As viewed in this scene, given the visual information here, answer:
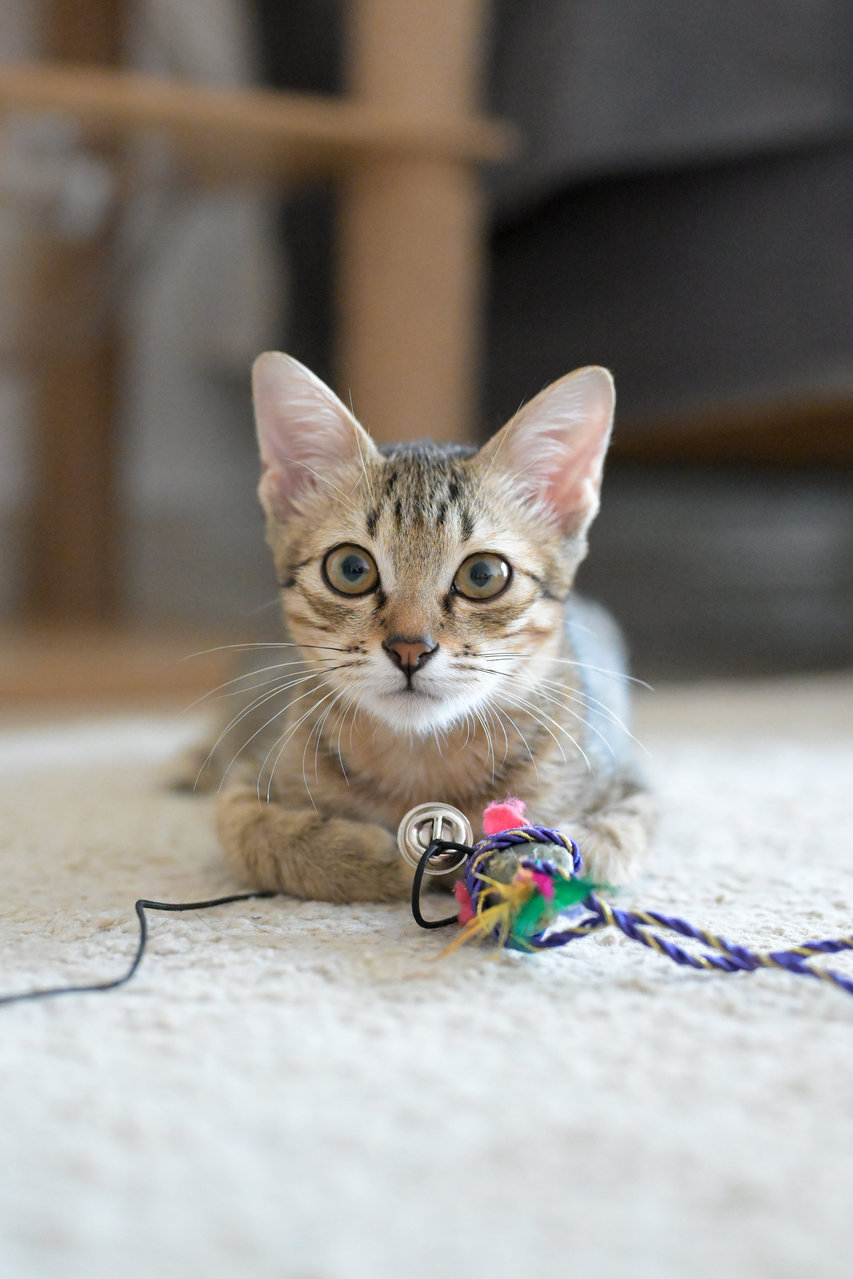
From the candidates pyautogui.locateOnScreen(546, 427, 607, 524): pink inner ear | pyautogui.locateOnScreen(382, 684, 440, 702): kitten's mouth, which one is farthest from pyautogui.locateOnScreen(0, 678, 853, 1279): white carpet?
pyautogui.locateOnScreen(546, 427, 607, 524): pink inner ear

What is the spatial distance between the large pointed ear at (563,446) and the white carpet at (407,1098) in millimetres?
362

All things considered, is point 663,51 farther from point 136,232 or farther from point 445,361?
point 136,232

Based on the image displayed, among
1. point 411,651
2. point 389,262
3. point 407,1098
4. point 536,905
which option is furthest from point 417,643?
point 389,262

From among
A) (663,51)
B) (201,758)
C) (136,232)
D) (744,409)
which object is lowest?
(201,758)

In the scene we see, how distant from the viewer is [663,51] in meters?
1.86

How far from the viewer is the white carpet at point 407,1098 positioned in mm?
438

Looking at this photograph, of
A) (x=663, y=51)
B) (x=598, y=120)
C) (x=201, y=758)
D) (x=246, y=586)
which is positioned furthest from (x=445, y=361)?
(x=246, y=586)

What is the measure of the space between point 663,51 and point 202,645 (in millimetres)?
1393

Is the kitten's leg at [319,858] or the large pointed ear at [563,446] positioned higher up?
the large pointed ear at [563,446]

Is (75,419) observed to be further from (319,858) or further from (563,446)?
(319,858)

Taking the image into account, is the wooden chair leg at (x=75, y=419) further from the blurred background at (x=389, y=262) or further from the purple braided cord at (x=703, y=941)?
the purple braided cord at (x=703, y=941)

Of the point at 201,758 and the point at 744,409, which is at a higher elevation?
the point at 744,409

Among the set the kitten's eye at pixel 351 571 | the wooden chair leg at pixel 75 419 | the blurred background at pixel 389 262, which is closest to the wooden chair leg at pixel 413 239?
the blurred background at pixel 389 262

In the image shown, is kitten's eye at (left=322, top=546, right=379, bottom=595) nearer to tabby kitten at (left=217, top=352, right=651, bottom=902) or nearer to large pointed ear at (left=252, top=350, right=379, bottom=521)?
tabby kitten at (left=217, top=352, right=651, bottom=902)
